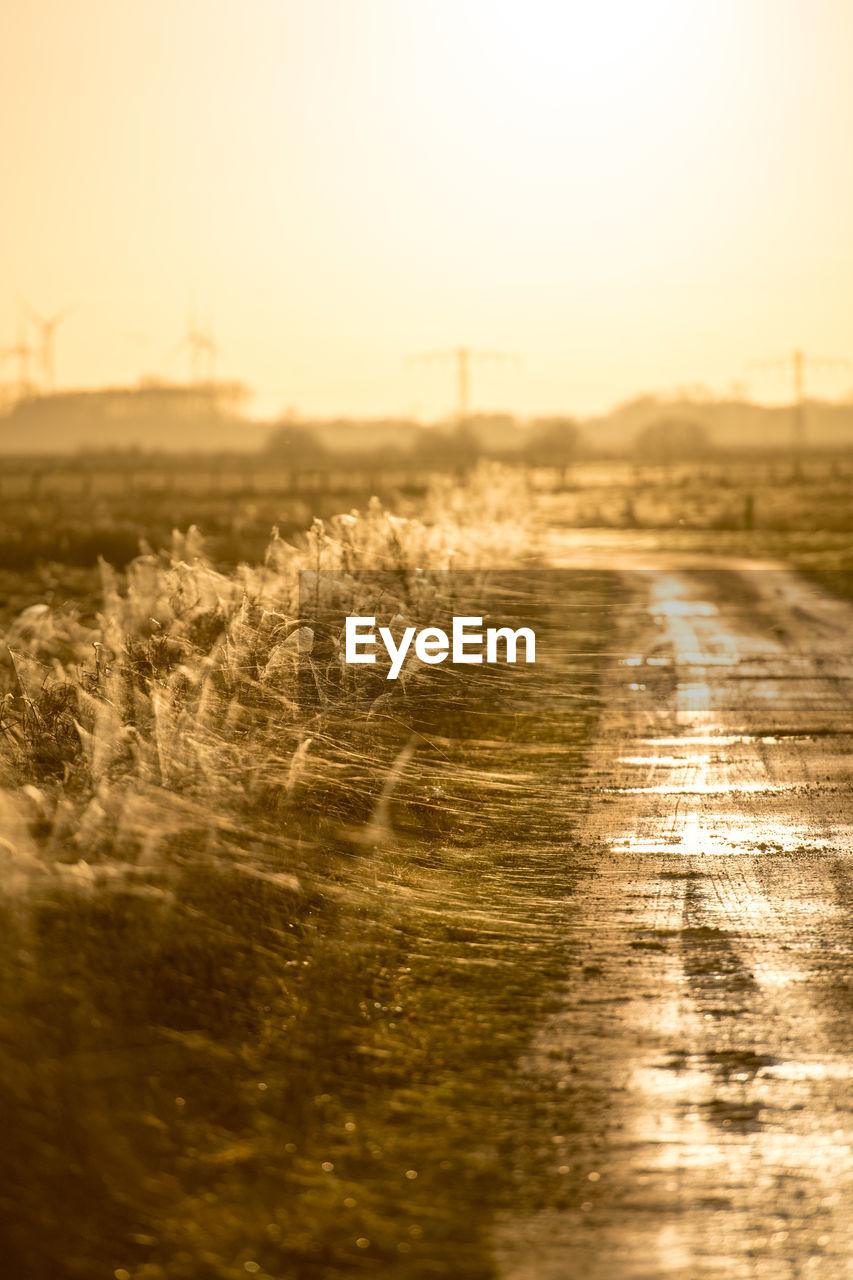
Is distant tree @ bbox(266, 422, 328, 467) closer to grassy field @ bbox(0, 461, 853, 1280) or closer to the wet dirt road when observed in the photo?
grassy field @ bbox(0, 461, 853, 1280)

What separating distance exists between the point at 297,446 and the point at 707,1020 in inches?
5234

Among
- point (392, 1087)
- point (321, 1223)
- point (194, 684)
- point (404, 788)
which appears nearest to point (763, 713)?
point (404, 788)

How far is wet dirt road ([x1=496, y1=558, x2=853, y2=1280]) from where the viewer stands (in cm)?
374

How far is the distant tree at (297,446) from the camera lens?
Result: 421 ft

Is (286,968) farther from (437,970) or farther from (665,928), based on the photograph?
(665,928)

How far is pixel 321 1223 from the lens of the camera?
3.77 meters

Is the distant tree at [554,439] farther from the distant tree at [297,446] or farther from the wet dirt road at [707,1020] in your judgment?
the wet dirt road at [707,1020]

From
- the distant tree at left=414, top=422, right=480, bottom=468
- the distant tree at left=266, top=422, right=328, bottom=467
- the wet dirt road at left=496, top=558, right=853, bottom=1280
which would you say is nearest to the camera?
the wet dirt road at left=496, top=558, right=853, bottom=1280

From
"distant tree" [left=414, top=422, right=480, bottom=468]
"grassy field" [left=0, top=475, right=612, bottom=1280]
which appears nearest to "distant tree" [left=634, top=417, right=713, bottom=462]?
"distant tree" [left=414, top=422, right=480, bottom=468]

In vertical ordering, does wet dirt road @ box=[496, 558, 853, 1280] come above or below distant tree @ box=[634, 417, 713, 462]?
below

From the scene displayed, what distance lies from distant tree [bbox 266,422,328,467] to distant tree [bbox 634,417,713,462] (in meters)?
33.4

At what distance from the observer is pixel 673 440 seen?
157 metres

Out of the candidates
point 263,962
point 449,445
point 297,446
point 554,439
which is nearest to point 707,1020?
point 263,962

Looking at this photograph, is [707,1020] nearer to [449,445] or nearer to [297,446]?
[449,445]
